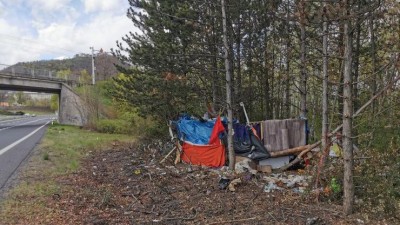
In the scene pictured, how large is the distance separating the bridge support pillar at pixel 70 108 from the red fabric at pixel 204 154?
27.5 meters

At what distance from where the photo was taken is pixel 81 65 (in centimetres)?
11425

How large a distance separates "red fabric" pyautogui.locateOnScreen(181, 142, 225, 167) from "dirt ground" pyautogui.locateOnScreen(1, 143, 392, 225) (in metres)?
1.72

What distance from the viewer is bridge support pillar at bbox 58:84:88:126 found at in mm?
40312

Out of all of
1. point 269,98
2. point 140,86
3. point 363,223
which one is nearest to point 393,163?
point 363,223

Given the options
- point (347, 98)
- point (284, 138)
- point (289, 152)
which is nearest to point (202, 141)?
point (284, 138)

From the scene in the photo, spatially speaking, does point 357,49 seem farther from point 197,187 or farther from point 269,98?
point 197,187

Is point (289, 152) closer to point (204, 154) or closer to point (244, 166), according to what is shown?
point (244, 166)

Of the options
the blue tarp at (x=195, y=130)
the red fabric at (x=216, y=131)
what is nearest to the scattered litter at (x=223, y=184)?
the red fabric at (x=216, y=131)

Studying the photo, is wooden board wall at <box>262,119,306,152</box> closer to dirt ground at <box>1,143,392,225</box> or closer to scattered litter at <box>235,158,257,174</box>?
scattered litter at <box>235,158,257,174</box>

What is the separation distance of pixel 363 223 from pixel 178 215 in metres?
3.11

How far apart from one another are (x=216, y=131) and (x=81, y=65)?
358 feet

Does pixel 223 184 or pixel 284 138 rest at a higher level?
pixel 284 138

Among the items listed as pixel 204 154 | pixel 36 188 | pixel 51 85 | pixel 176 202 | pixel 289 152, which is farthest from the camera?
pixel 51 85

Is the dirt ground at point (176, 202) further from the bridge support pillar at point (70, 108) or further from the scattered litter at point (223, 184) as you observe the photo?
the bridge support pillar at point (70, 108)
